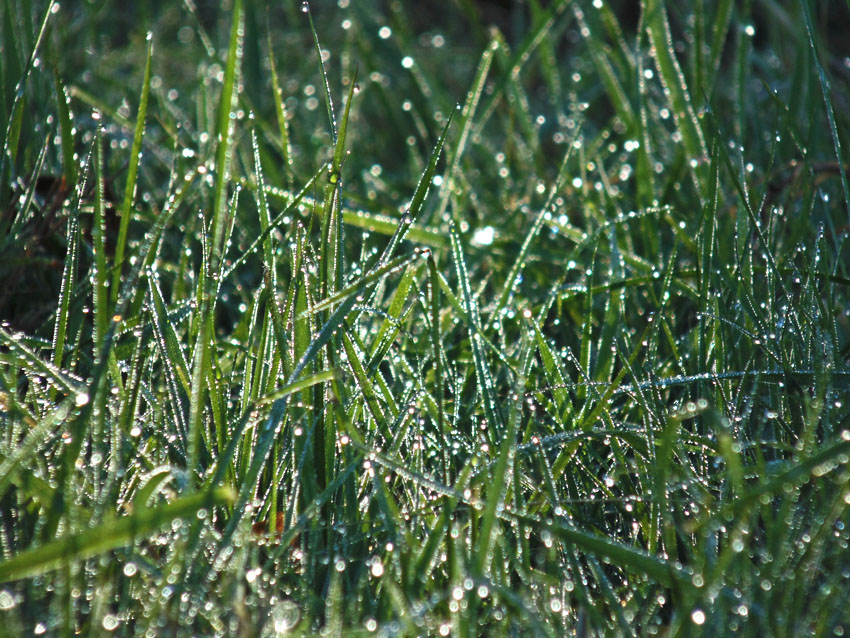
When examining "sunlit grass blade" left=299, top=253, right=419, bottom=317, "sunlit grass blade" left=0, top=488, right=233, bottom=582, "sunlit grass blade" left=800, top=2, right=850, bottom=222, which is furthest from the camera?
"sunlit grass blade" left=800, top=2, right=850, bottom=222

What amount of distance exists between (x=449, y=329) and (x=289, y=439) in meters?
0.33

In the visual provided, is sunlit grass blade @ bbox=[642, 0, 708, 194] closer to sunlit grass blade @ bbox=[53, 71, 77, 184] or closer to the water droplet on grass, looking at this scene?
sunlit grass blade @ bbox=[53, 71, 77, 184]

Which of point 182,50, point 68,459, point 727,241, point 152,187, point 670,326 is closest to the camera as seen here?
point 68,459

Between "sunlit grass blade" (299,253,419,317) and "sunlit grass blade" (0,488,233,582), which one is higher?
"sunlit grass blade" (299,253,419,317)

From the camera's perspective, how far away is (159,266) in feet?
3.73

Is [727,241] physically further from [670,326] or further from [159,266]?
[159,266]

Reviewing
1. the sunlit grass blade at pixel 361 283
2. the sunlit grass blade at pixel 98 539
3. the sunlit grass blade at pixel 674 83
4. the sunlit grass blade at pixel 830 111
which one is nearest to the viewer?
the sunlit grass blade at pixel 98 539

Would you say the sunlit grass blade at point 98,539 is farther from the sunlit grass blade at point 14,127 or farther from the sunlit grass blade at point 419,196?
the sunlit grass blade at point 14,127

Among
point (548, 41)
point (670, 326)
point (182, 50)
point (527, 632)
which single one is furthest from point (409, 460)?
point (182, 50)

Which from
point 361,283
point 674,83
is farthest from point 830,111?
point 361,283

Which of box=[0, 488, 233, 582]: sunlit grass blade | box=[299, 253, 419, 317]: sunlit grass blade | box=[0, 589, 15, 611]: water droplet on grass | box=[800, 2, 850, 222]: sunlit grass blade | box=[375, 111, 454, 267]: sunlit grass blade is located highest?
box=[800, 2, 850, 222]: sunlit grass blade

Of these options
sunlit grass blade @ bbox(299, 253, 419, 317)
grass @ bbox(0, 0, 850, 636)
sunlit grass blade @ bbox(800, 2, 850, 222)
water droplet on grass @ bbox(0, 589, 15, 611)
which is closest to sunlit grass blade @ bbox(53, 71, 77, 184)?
grass @ bbox(0, 0, 850, 636)

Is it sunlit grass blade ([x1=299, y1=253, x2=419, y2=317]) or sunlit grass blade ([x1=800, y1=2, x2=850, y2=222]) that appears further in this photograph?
sunlit grass blade ([x1=800, y1=2, x2=850, y2=222])

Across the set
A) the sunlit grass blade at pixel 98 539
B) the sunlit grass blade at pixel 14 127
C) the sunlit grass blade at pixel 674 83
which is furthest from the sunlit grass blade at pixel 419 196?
the sunlit grass blade at pixel 674 83
